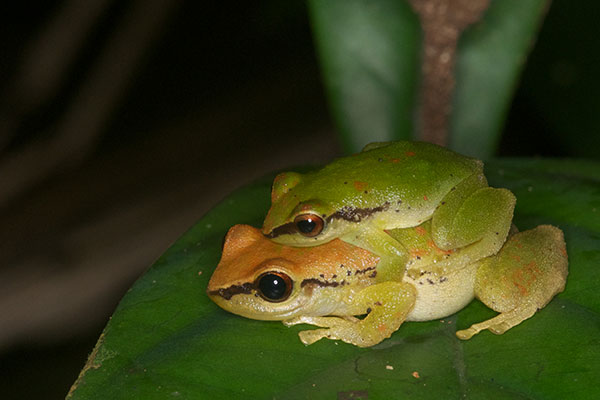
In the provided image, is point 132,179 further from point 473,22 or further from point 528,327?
point 528,327

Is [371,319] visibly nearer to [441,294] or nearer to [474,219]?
[441,294]

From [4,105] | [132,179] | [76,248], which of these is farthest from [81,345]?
[4,105]

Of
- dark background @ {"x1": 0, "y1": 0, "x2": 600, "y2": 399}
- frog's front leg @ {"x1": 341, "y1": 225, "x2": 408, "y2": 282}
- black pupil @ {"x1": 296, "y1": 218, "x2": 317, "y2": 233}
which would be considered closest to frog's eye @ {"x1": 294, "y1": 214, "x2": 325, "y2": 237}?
black pupil @ {"x1": 296, "y1": 218, "x2": 317, "y2": 233}

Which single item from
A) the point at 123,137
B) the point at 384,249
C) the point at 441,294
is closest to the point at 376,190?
the point at 384,249

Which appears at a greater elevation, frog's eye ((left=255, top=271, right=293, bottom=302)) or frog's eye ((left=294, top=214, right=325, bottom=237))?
frog's eye ((left=294, top=214, right=325, bottom=237))

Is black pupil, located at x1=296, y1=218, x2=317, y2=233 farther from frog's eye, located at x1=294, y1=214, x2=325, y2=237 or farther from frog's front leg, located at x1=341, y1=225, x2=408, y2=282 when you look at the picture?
frog's front leg, located at x1=341, y1=225, x2=408, y2=282

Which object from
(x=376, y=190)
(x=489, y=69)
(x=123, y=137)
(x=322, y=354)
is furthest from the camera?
(x=123, y=137)

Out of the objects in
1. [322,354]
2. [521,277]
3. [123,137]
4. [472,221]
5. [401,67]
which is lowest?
[123,137]

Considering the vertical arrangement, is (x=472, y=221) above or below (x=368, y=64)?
below
